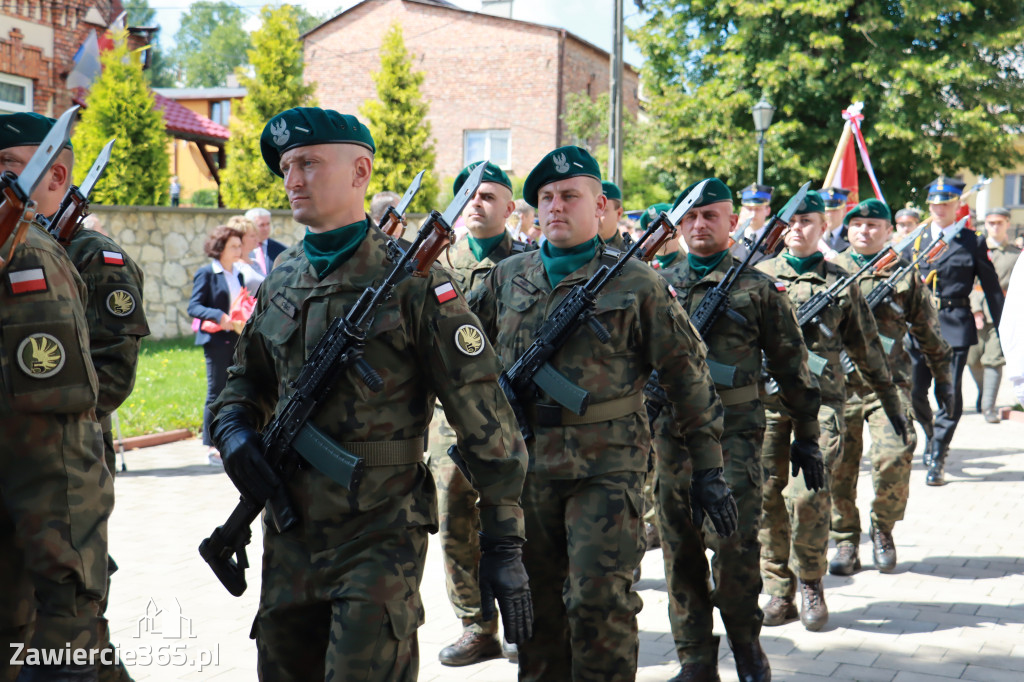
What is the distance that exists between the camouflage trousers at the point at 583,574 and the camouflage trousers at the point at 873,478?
10.3 ft

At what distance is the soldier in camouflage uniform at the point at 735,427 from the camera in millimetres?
4496

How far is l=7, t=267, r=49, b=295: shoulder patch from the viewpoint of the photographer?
287cm

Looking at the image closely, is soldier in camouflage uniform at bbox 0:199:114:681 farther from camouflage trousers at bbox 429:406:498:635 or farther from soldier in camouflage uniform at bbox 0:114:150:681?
camouflage trousers at bbox 429:406:498:635

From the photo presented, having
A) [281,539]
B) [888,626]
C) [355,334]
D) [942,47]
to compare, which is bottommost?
[888,626]

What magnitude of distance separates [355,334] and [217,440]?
572mm

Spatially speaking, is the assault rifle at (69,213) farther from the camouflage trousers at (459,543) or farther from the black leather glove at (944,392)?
the black leather glove at (944,392)

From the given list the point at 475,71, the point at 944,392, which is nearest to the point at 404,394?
the point at 944,392

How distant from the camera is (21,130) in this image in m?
3.71

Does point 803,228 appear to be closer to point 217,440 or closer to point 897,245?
point 897,245

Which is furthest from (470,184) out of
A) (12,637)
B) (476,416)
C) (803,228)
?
(803,228)

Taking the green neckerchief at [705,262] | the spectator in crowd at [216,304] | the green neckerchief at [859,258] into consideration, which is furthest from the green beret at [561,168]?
the spectator in crowd at [216,304]

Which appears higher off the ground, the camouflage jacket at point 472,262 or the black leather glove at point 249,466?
the camouflage jacket at point 472,262

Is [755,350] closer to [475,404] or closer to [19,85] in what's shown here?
[475,404]

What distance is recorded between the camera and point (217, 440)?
9.89ft
